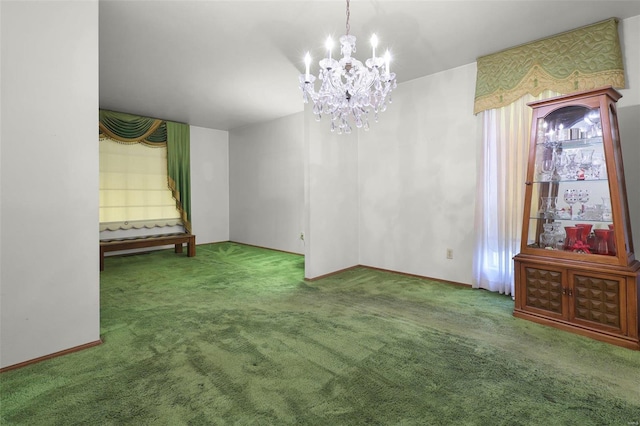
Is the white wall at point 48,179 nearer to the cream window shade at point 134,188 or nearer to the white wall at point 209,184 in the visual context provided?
the cream window shade at point 134,188

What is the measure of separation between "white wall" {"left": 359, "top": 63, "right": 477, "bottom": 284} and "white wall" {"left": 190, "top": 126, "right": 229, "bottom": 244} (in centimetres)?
397

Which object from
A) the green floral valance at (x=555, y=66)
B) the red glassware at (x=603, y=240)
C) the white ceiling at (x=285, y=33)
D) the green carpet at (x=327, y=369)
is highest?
the white ceiling at (x=285, y=33)

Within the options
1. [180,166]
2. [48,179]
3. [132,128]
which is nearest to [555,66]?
[48,179]

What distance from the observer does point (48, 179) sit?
2.13 meters

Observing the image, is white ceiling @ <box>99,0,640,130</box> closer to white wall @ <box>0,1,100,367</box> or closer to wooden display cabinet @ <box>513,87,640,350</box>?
white wall @ <box>0,1,100,367</box>

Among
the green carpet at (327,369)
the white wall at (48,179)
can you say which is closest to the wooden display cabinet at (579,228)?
the green carpet at (327,369)

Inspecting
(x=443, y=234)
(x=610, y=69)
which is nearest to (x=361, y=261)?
(x=443, y=234)

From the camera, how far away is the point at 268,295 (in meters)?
3.55

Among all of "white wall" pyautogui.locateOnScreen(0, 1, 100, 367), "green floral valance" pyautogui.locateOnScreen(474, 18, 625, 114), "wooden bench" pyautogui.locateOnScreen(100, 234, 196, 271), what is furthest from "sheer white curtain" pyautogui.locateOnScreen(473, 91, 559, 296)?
"wooden bench" pyautogui.locateOnScreen(100, 234, 196, 271)

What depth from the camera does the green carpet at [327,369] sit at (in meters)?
1.63

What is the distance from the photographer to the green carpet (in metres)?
1.63

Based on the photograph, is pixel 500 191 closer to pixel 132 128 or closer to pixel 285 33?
pixel 285 33

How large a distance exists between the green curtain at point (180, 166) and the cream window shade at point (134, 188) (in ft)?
0.54

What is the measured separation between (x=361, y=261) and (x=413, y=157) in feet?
5.62
